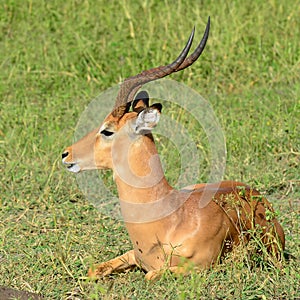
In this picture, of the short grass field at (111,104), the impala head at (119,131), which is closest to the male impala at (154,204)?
the impala head at (119,131)

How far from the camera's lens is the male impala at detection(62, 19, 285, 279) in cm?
443

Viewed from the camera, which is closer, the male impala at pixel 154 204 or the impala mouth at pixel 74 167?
the male impala at pixel 154 204

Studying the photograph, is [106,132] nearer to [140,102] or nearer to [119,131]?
[119,131]

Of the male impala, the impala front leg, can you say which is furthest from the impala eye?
the impala front leg

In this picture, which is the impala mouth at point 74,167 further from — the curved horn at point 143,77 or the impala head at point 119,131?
the curved horn at point 143,77

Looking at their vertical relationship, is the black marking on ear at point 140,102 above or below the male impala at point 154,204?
above

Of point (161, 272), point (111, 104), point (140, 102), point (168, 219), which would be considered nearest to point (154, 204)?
point (168, 219)

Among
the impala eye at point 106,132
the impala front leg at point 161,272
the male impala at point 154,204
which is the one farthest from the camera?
the impala eye at point 106,132

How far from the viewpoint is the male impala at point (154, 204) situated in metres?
4.43

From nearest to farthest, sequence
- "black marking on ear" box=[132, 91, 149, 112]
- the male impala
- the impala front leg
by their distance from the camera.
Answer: the impala front leg → the male impala → "black marking on ear" box=[132, 91, 149, 112]

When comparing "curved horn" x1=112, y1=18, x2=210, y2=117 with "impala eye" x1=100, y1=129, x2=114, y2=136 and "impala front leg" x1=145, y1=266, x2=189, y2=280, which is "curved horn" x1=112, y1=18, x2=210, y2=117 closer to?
"impala eye" x1=100, y1=129, x2=114, y2=136

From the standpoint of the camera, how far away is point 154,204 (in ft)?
14.7

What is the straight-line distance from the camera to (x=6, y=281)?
4.56 meters

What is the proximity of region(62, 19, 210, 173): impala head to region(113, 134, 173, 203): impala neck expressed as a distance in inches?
1.7
